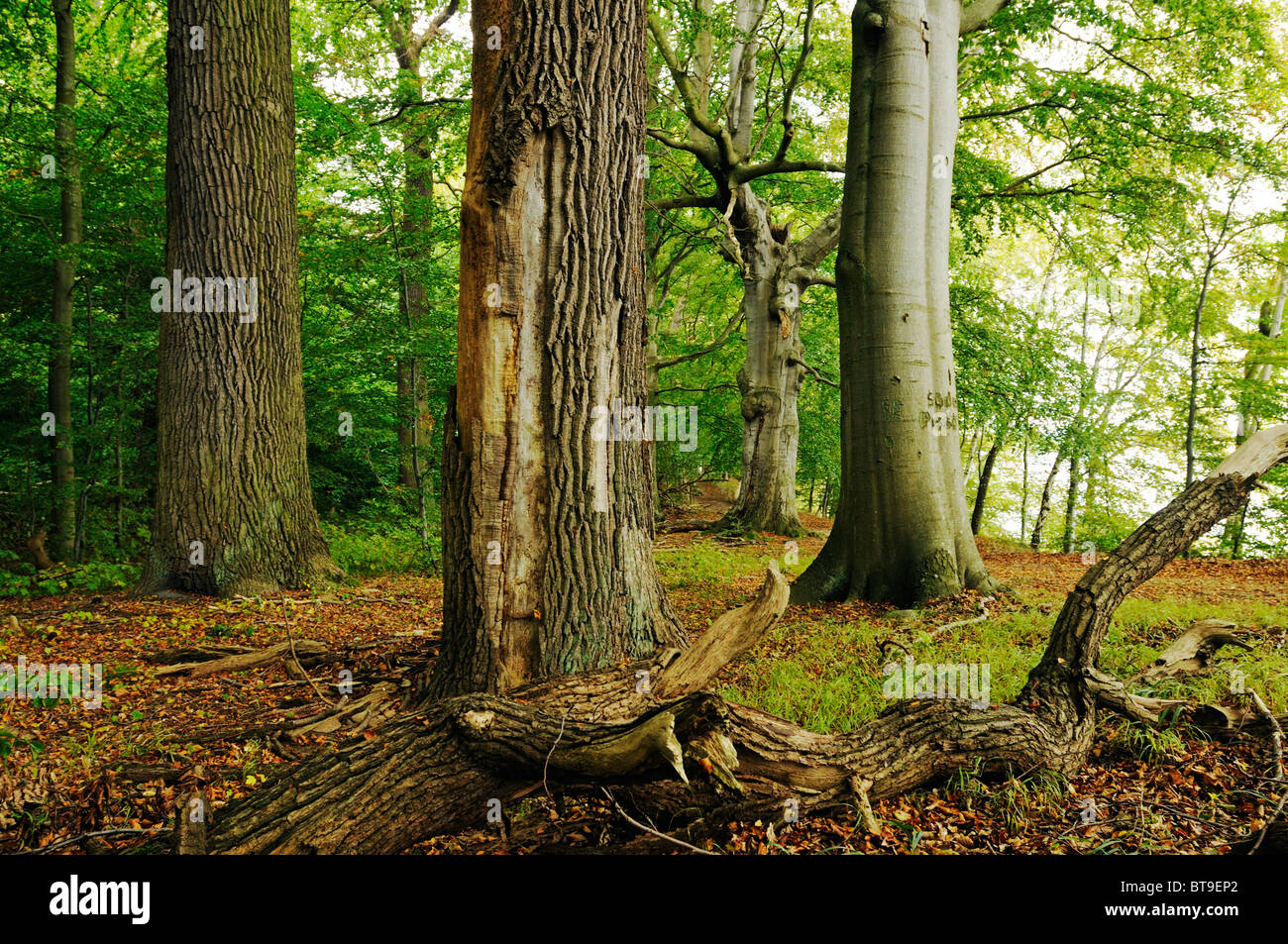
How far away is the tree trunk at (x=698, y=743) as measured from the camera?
94.3 inches

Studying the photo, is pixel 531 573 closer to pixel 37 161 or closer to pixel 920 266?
pixel 920 266

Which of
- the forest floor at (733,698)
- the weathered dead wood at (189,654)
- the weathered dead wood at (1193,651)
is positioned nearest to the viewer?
the forest floor at (733,698)

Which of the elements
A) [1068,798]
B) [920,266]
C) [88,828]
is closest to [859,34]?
[920,266]

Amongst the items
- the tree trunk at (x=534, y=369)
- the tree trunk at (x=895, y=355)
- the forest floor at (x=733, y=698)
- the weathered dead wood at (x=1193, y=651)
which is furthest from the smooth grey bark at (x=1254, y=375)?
the tree trunk at (x=534, y=369)

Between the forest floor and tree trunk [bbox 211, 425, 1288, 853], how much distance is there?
13 cm

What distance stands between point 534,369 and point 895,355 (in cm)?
401

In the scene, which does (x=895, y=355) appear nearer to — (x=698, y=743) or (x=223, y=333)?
(x=698, y=743)

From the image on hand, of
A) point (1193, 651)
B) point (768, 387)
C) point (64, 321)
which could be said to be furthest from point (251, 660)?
point (768, 387)

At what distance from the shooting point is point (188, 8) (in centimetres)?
→ 640

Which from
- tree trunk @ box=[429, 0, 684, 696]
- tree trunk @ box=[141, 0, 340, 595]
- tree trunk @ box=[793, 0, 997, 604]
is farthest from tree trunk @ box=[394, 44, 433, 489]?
tree trunk @ box=[429, 0, 684, 696]

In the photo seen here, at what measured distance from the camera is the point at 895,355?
6312 mm

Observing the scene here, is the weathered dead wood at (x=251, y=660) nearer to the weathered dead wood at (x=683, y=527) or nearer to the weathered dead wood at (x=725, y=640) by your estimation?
the weathered dead wood at (x=725, y=640)

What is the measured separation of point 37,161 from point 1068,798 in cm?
1080

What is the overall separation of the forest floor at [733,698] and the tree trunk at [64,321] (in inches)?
85.3
